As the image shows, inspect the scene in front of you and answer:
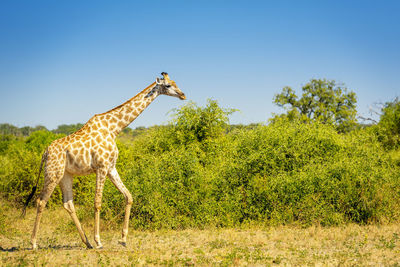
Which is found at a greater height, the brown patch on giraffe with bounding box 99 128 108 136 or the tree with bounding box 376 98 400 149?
the tree with bounding box 376 98 400 149

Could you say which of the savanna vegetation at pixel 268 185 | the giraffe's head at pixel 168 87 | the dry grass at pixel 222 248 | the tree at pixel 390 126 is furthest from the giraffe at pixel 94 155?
the tree at pixel 390 126

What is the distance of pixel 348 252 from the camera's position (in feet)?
25.8

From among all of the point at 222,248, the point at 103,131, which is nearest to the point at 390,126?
the point at 222,248

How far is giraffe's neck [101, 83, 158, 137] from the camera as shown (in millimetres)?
8547

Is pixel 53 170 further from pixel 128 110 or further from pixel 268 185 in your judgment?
pixel 268 185

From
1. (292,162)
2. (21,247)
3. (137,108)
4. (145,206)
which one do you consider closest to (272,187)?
(292,162)

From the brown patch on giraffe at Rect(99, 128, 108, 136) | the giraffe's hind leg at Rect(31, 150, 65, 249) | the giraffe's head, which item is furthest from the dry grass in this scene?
the giraffe's head

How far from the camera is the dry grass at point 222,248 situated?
23.7 ft

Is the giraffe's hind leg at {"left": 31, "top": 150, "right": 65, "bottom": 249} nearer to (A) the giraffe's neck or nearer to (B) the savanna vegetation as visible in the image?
(A) the giraffe's neck

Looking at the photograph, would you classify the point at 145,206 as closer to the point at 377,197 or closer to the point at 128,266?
the point at 128,266

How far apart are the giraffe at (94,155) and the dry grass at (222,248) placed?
66 cm

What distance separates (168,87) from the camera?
854 cm

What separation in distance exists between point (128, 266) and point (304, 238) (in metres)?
4.37

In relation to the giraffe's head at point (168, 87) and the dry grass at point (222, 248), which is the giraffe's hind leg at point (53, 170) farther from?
the giraffe's head at point (168, 87)
